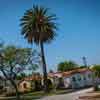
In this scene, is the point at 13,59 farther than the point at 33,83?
No

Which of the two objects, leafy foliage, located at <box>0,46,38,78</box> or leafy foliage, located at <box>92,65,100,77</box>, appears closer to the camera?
leafy foliage, located at <box>0,46,38,78</box>

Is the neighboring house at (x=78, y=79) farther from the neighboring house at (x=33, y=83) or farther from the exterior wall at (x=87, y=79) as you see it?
the neighboring house at (x=33, y=83)

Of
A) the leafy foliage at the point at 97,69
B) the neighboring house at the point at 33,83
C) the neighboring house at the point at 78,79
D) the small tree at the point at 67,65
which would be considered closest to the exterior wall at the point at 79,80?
the neighboring house at the point at 78,79

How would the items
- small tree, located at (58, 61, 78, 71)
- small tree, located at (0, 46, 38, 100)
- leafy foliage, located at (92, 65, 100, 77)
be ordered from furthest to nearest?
small tree, located at (58, 61, 78, 71), leafy foliage, located at (92, 65, 100, 77), small tree, located at (0, 46, 38, 100)

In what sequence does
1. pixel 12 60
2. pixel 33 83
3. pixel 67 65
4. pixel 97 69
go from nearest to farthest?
1. pixel 12 60
2. pixel 33 83
3. pixel 97 69
4. pixel 67 65

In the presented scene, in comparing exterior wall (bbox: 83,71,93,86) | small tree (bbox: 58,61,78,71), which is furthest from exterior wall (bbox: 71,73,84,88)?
small tree (bbox: 58,61,78,71)

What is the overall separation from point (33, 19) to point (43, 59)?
8435 mm

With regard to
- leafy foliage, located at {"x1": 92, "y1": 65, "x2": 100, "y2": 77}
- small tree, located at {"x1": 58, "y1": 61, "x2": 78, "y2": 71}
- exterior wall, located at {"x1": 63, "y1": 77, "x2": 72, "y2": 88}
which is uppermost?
small tree, located at {"x1": 58, "y1": 61, "x2": 78, "y2": 71}

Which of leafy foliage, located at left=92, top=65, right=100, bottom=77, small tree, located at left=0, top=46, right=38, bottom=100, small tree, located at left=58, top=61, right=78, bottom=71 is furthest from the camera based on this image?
small tree, located at left=58, top=61, right=78, bottom=71

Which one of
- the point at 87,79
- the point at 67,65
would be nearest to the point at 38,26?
the point at 87,79

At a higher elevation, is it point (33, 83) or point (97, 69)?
point (97, 69)

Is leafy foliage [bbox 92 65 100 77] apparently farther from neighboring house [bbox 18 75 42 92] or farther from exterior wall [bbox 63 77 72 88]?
neighboring house [bbox 18 75 42 92]

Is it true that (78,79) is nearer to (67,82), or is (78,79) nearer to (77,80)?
(77,80)

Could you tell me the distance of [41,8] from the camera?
61281 mm
